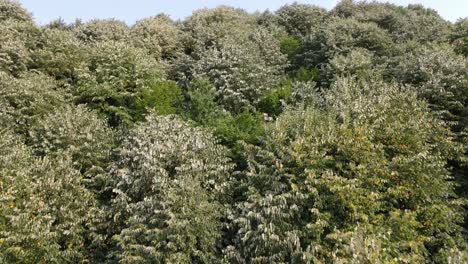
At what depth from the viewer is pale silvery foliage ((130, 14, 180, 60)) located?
122ft

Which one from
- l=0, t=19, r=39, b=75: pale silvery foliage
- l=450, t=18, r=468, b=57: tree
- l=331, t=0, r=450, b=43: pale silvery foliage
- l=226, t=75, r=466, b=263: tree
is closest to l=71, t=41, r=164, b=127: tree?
l=0, t=19, r=39, b=75: pale silvery foliage

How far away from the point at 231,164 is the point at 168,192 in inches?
147

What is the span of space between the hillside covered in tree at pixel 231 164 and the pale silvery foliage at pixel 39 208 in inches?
2.5

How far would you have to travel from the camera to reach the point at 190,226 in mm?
15586

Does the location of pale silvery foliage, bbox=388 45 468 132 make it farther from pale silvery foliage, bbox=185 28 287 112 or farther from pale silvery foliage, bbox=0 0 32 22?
pale silvery foliage, bbox=0 0 32 22

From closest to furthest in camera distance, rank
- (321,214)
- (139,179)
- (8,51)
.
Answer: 1. (321,214)
2. (139,179)
3. (8,51)

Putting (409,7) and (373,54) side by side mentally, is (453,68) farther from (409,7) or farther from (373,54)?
(409,7)

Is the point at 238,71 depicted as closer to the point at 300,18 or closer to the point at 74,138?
the point at 74,138

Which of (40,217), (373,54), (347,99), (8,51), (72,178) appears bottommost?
(40,217)

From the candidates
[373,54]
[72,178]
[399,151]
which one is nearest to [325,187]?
[399,151]

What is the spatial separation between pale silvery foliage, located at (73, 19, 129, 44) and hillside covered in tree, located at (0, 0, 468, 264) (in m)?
8.32

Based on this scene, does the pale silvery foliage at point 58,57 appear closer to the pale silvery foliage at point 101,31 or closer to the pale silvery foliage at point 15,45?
the pale silvery foliage at point 15,45

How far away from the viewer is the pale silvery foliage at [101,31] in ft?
121

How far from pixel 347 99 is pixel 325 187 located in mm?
6420
